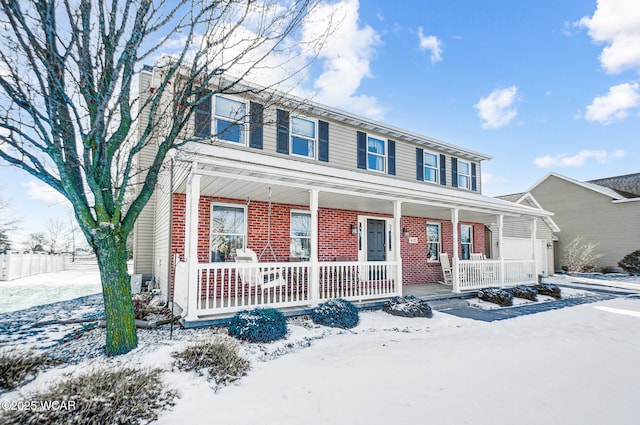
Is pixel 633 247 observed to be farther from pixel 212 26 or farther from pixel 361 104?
pixel 212 26

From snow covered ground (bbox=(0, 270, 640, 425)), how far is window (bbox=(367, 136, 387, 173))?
6.36 metres

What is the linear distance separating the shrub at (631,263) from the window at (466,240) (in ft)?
39.4

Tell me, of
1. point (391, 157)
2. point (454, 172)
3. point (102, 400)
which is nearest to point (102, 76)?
point (102, 400)

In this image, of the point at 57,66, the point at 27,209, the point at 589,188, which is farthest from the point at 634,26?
the point at 27,209

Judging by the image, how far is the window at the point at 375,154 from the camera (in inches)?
454

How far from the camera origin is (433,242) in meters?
12.7

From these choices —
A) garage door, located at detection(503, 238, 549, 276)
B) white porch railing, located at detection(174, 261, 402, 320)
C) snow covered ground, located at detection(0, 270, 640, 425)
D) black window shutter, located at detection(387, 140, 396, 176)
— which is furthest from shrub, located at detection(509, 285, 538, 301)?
garage door, located at detection(503, 238, 549, 276)

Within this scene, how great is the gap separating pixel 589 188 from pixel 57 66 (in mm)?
26406

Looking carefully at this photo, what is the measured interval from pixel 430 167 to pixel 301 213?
21.0 ft

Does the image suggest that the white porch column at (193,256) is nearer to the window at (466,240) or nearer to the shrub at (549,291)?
the shrub at (549,291)

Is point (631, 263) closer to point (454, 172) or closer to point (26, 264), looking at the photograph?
point (454, 172)

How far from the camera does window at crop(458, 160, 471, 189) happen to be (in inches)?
557

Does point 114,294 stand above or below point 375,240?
below

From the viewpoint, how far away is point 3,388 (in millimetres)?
3400
